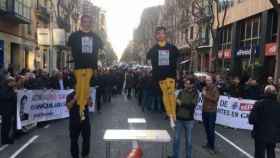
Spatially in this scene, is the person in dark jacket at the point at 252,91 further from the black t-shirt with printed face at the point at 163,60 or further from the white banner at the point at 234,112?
the black t-shirt with printed face at the point at 163,60

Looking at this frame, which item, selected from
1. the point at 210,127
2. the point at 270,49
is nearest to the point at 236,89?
the point at 210,127

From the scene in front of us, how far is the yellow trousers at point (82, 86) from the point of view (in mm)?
9188

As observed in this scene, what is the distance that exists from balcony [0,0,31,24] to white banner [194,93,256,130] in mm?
16522

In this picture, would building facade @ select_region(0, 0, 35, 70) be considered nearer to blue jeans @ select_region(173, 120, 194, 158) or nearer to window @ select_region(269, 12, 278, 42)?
window @ select_region(269, 12, 278, 42)

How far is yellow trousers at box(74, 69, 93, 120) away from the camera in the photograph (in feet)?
30.1

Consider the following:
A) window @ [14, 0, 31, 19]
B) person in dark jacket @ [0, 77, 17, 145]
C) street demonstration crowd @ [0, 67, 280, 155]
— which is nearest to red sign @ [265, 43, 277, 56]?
street demonstration crowd @ [0, 67, 280, 155]

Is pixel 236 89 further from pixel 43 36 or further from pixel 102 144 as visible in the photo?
pixel 43 36

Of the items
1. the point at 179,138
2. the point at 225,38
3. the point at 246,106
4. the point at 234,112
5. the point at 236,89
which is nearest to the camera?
the point at 179,138

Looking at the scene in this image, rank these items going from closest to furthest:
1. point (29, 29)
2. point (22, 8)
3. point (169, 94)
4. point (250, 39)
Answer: point (169, 94) < point (22, 8) < point (250, 39) < point (29, 29)

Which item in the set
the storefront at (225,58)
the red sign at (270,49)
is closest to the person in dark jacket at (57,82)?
the red sign at (270,49)

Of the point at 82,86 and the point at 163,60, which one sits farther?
the point at 163,60

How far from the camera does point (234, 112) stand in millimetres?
17141

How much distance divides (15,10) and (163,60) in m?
24.1

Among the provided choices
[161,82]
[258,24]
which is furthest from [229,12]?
[161,82]
